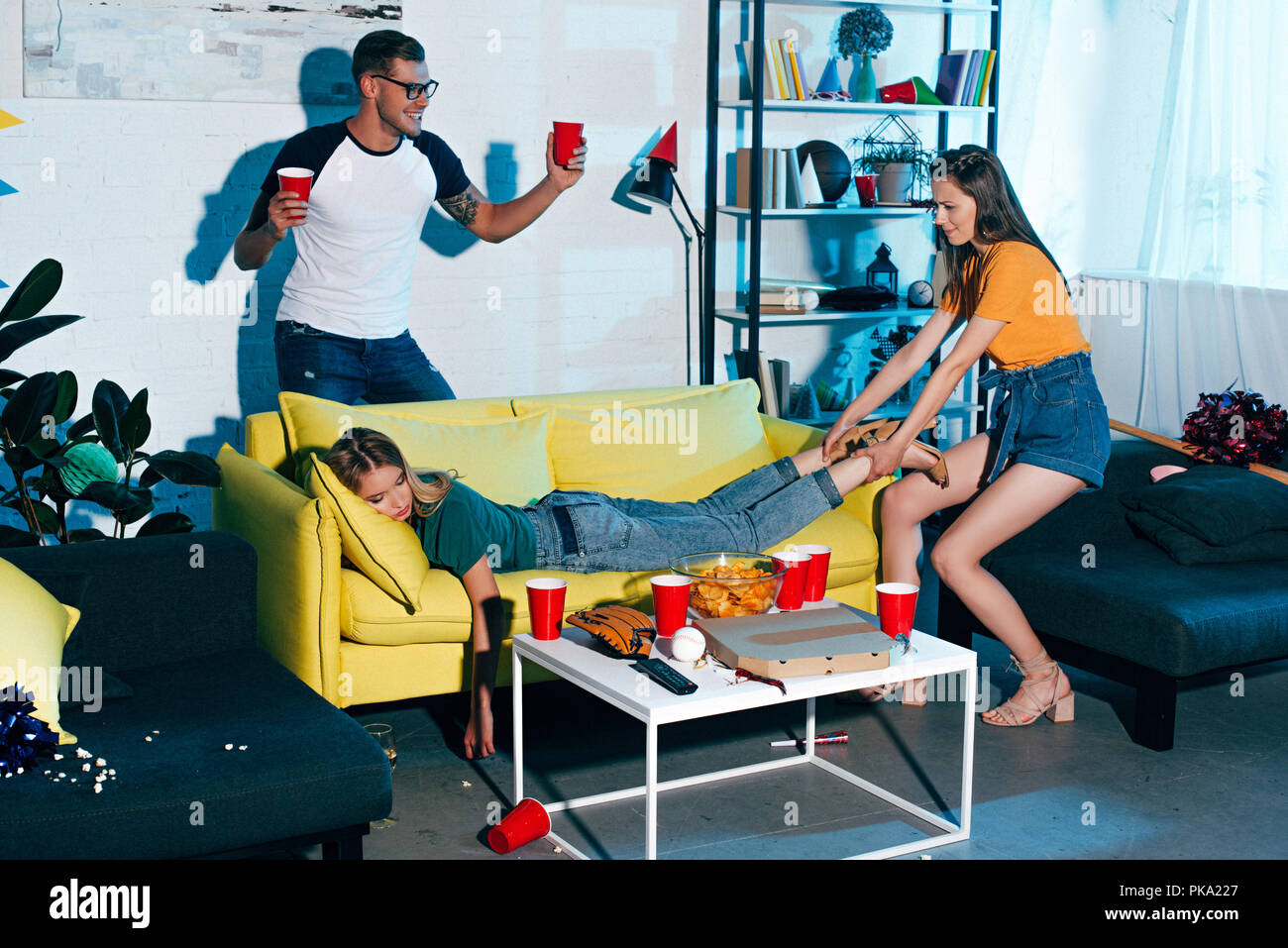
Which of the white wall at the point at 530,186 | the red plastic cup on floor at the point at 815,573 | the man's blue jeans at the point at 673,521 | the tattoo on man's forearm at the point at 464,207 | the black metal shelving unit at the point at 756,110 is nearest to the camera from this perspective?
the red plastic cup on floor at the point at 815,573

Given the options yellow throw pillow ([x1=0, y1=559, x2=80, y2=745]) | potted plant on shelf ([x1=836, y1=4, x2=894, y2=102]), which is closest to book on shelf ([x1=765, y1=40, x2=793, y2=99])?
potted plant on shelf ([x1=836, y1=4, x2=894, y2=102])

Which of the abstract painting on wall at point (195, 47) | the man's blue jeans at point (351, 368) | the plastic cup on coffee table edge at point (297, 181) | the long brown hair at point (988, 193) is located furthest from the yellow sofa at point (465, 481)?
the abstract painting on wall at point (195, 47)

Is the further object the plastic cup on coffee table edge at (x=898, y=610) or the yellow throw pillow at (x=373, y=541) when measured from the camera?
the yellow throw pillow at (x=373, y=541)

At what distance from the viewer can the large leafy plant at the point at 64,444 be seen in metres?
3.51

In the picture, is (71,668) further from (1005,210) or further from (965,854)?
(1005,210)

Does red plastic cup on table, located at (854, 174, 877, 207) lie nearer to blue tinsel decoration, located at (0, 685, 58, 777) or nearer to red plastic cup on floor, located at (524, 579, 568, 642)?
red plastic cup on floor, located at (524, 579, 568, 642)

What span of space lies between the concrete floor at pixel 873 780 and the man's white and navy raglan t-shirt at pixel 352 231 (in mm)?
1101

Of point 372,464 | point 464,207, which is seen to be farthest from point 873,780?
point 464,207

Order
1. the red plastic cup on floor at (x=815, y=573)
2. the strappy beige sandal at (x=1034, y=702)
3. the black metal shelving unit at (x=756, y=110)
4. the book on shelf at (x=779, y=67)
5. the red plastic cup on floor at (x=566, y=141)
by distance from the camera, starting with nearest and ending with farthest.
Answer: the red plastic cup on floor at (x=815, y=573) → the strappy beige sandal at (x=1034, y=702) → the red plastic cup on floor at (x=566, y=141) → the black metal shelving unit at (x=756, y=110) → the book on shelf at (x=779, y=67)

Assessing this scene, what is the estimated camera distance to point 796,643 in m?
2.75

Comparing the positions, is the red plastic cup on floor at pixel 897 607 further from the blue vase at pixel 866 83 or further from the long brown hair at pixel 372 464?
the blue vase at pixel 866 83

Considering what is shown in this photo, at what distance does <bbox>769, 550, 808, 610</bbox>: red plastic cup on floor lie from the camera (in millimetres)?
3006

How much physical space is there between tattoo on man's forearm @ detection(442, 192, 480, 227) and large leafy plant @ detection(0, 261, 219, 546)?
1127mm
